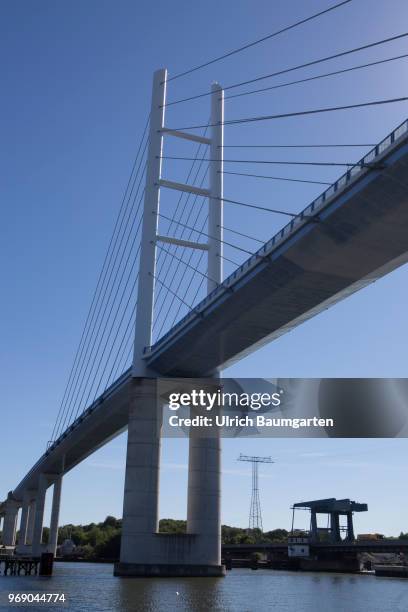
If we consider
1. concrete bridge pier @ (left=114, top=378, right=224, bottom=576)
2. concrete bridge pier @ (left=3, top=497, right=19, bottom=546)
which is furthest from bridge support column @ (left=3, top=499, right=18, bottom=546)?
concrete bridge pier @ (left=114, top=378, right=224, bottom=576)

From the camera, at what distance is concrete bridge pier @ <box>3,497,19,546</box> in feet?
452

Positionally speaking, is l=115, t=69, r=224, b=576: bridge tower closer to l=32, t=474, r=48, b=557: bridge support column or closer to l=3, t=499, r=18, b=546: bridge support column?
l=32, t=474, r=48, b=557: bridge support column

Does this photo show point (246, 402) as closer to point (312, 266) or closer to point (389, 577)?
point (312, 266)

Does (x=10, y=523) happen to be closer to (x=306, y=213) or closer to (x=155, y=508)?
(x=155, y=508)

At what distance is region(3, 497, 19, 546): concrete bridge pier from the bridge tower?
102 m

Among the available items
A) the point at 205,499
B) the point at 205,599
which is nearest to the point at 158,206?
the point at 205,499

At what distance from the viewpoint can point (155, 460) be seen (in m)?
45.4

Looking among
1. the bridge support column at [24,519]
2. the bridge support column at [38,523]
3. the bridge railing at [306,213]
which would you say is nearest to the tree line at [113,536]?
the bridge support column at [24,519]

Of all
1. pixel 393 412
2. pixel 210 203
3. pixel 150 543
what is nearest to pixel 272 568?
pixel 150 543

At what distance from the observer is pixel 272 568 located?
90125 mm

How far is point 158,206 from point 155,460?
17.5 metres

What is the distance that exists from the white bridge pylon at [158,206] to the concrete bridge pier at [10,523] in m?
105

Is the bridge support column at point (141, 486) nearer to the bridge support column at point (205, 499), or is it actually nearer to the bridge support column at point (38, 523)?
the bridge support column at point (205, 499)

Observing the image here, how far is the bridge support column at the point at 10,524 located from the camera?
452 ft
